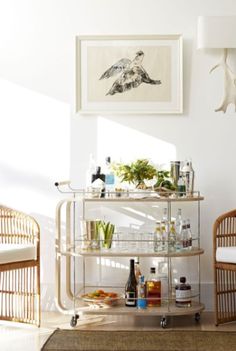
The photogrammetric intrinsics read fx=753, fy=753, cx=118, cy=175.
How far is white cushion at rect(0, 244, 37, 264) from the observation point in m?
4.45

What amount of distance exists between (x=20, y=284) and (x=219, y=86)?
73.2 inches

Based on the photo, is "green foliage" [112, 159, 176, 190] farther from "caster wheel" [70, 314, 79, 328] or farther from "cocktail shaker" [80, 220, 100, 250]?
"caster wheel" [70, 314, 79, 328]

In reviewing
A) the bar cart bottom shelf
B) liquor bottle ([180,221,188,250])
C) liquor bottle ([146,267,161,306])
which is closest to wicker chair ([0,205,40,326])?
the bar cart bottom shelf

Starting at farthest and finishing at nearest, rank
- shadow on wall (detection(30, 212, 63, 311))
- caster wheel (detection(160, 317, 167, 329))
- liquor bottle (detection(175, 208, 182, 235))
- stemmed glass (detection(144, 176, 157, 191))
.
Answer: shadow on wall (detection(30, 212, 63, 311))
stemmed glass (detection(144, 176, 157, 191))
liquor bottle (detection(175, 208, 182, 235))
caster wheel (detection(160, 317, 167, 329))

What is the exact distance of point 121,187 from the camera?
487 centimetres

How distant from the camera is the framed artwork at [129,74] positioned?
16.4 feet

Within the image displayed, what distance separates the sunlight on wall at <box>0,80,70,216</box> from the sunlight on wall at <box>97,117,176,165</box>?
250 mm

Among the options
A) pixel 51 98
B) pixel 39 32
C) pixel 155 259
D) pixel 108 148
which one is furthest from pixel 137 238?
pixel 39 32

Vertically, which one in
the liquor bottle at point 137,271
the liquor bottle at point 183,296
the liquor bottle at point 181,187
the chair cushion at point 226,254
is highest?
the liquor bottle at point 181,187

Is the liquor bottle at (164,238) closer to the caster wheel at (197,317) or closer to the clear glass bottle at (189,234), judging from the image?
the clear glass bottle at (189,234)

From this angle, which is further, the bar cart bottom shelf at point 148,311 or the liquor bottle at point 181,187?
the liquor bottle at point 181,187

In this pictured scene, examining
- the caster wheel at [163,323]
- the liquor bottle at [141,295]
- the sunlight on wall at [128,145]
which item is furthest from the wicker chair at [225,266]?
the sunlight on wall at [128,145]

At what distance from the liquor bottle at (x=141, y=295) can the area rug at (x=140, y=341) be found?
0.24 metres

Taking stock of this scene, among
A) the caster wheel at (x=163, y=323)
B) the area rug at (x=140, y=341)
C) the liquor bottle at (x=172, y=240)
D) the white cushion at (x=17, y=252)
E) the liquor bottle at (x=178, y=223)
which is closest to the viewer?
the area rug at (x=140, y=341)
